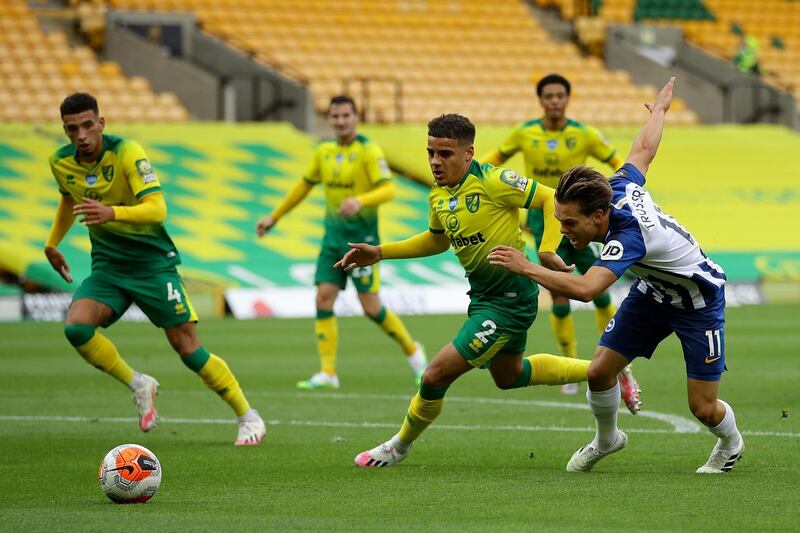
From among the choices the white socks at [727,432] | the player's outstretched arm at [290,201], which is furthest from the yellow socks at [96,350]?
the white socks at [727,432]

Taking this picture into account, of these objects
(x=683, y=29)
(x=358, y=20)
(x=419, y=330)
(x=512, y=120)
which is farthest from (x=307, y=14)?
(x=419, y=330)

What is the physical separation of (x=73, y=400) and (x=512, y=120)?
64.2 ft

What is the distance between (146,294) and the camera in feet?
30.3

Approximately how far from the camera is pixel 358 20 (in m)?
32.2

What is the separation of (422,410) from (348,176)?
5.35 metres

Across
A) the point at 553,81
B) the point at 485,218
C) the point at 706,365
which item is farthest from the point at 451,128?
the point at 553,81

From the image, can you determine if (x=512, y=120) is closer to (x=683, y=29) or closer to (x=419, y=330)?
(x=683, y=29)

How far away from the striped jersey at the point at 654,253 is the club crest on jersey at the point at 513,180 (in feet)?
1.94

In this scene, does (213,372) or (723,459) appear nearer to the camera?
(723,459)

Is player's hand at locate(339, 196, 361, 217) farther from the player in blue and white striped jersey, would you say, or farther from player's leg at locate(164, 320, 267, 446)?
the player in blue and white striped jersey

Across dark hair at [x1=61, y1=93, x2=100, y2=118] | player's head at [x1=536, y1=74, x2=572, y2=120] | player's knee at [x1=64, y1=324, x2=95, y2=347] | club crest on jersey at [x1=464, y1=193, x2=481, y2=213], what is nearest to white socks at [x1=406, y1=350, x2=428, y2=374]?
player's head at [x1=536, y1=74, x2=572, y2=120]

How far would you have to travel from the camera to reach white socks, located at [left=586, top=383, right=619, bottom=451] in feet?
25.1

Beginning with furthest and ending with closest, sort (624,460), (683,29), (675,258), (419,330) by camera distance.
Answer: (683,29) < (419,330) < (624,460) < (675,258)

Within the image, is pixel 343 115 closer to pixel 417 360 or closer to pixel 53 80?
pixel 417 360
